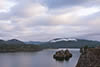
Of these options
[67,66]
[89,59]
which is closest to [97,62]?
[89,59]

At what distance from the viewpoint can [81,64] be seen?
19875 mm

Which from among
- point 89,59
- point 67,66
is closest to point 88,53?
point 89,59

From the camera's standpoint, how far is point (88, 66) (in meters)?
18.9

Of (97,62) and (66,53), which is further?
(66,53)

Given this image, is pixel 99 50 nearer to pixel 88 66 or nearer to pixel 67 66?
pixel 88 66

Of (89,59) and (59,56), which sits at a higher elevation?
(89,59)

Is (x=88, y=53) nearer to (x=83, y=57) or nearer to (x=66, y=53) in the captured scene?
(x=83, y=57)

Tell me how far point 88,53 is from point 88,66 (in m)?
1.75

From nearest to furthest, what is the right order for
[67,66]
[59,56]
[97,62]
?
1. [97,62]
2. [67,66]
3. [59,56]

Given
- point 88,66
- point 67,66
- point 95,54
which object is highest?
point 95,54

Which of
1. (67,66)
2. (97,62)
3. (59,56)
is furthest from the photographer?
(59,56)

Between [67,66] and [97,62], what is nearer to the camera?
[97,62]

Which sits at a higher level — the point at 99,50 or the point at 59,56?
the point at 99,50

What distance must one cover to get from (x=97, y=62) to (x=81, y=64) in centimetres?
209
